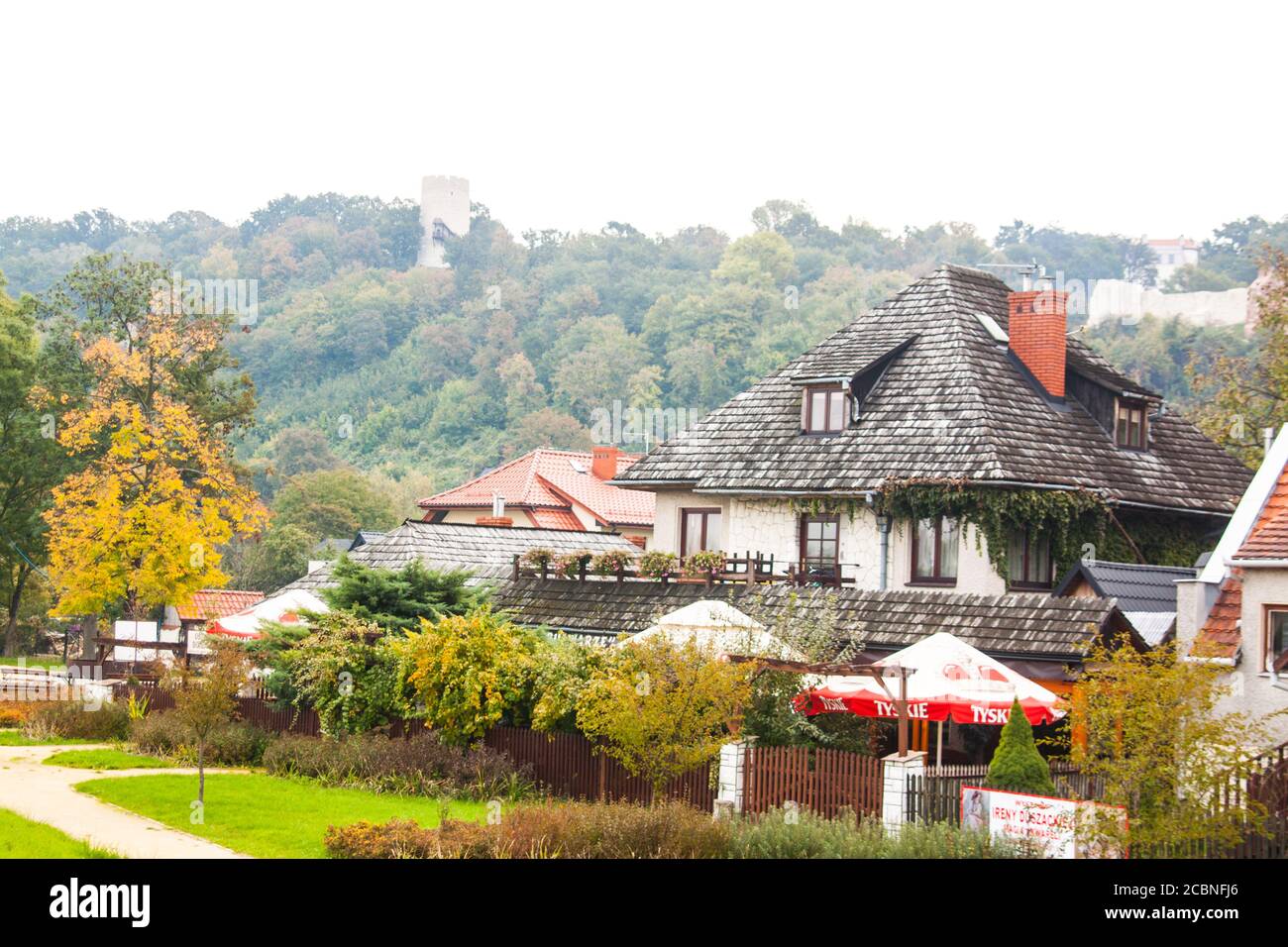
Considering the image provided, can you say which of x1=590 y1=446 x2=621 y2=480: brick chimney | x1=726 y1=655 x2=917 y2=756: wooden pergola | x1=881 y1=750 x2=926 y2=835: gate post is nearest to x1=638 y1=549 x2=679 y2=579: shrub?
x1=726 y1=655 x2=917 y2=756: wooden pergola

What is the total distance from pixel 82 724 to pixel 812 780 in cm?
1697

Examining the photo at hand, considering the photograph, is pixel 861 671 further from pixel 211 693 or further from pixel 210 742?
pixel 210 742

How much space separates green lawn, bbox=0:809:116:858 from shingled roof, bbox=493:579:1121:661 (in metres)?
10.9

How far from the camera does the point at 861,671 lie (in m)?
22.1

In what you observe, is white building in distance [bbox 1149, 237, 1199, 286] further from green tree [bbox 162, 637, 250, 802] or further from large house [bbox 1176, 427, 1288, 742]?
green tree [bbox 162, 637, 250, 802]

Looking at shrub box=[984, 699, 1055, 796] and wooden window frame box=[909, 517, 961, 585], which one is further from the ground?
wooden window frame box=[909, 517, 961, 585]

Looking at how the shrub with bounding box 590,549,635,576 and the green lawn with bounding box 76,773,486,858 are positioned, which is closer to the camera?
the green lawn with bounding box 76,773,486,858

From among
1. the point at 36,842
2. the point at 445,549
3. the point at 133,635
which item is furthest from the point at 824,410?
the point at 36,842

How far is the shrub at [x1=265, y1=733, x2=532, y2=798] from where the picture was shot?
24.3 metres

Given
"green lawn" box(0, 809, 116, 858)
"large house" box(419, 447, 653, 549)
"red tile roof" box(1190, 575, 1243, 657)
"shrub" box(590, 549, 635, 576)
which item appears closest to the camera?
"green lawn" box(0, 809, 116, 858)

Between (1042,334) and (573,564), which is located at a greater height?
(1042,334)
